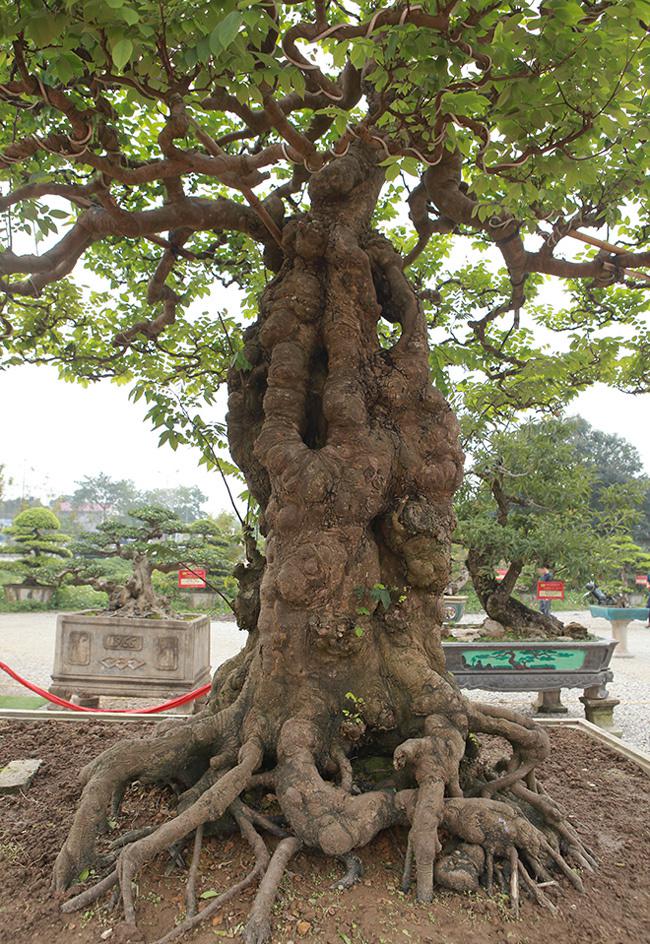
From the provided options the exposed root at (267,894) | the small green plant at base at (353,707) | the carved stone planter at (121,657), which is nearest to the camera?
the exposed root at (267,894)

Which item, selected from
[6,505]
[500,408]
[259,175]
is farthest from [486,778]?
[6,505]

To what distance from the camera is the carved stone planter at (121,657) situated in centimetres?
596

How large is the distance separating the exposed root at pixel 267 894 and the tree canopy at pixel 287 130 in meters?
2.35

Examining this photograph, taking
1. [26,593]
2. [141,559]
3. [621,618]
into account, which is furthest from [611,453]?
[141,559]

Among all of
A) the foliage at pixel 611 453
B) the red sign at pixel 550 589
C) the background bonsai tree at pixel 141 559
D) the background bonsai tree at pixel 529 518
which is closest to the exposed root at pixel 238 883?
the background bonsai tree at pixel 529 518

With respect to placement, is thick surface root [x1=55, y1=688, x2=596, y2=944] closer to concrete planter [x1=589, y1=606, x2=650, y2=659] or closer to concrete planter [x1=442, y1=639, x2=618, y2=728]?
concrete planter [x1=442, y1=639, x2=618, y2=728]

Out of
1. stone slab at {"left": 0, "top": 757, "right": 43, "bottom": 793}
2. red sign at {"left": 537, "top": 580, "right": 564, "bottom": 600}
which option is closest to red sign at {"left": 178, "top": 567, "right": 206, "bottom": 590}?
stone slab at {"left": 0, "top": 757, "right": 43, "bottom": 793}

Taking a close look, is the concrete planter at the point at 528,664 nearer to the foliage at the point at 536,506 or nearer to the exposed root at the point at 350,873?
the foliage at the point at 536,506

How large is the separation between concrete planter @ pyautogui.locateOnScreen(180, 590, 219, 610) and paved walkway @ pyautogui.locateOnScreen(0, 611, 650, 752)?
222 cm

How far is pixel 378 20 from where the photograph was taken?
2135 millimetres

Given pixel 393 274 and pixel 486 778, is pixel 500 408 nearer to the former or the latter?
pixel 393 274

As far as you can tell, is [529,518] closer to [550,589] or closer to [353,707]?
[550,589]

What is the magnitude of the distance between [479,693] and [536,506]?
289 cm

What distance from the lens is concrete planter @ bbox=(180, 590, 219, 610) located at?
17.0m
